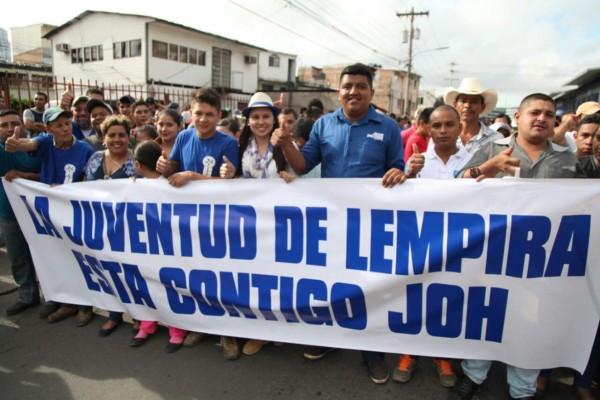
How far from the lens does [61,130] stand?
340cm

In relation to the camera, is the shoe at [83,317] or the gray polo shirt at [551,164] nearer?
the gray polo shirt at [551,164]

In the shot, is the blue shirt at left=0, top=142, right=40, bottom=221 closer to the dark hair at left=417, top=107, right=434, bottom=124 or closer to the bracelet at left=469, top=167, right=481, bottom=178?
the bracelet at left=469, top=167, right=481, bottom=178

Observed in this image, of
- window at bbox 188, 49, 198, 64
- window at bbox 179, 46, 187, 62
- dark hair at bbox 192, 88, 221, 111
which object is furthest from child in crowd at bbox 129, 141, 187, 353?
window at bbox 188, 49, 198, 64

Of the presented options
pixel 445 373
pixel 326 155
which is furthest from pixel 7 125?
pixel 445 373

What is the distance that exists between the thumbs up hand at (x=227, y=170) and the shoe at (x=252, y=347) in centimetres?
131

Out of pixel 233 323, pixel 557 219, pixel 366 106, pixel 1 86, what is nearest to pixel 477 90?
pixel 366 106

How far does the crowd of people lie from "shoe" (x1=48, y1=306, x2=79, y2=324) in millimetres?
11

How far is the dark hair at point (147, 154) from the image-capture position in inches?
126

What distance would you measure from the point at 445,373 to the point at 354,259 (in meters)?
1.02

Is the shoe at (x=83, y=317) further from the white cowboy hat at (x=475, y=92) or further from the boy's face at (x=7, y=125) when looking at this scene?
the white cowboy hat at (x=475, y=92)

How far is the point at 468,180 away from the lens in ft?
8.00

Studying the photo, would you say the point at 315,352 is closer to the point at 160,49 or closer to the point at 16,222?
the point at 16,222

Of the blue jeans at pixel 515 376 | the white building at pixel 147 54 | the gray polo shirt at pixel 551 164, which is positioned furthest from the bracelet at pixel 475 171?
the white building at pixel 147 54

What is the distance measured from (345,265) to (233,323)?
39.4 inches
